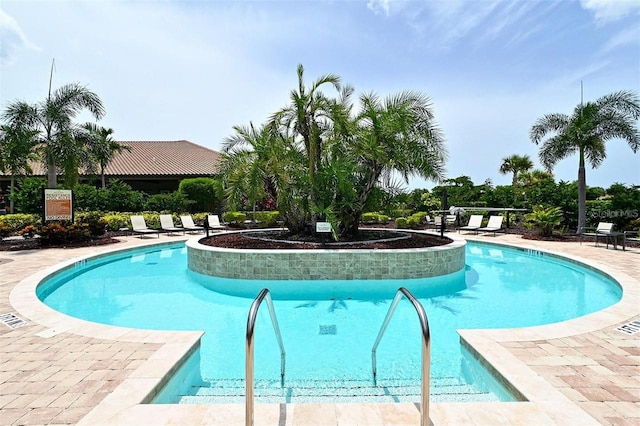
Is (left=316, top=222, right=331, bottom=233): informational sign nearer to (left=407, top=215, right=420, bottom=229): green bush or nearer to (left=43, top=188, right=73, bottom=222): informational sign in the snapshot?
(left=43, top=188, right=73, bottom=222): informational sign

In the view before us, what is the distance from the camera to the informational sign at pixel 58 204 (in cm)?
1535

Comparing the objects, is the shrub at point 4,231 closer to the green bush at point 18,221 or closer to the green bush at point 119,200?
the green bush at point 18,221

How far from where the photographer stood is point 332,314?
734cm

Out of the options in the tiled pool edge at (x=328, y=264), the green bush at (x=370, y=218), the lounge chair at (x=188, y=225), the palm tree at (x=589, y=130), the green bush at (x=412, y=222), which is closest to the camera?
the tiled pool edge at (x=328, y=264)

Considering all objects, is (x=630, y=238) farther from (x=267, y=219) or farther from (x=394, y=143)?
(x=267, y=219)

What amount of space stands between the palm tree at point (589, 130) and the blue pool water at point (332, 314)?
26.9 ft

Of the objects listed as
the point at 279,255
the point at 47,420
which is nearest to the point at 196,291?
the point at 279,255

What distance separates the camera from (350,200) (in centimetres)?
1190

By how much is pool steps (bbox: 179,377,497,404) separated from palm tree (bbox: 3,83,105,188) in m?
16.1

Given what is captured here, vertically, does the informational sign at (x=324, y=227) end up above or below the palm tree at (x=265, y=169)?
below

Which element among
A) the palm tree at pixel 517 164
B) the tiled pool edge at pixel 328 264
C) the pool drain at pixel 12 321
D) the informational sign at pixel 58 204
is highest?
the palm tree at pixel 517 164

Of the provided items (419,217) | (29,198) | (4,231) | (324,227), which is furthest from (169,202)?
(324,227)

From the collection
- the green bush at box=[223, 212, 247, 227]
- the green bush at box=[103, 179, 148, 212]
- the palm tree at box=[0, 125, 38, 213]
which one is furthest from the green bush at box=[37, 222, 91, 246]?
the green bush at box=[103, 179, 148, 212]

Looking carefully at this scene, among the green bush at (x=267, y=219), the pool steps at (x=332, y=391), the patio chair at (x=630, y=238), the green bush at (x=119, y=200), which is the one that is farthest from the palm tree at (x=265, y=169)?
the green bush at (x=119, y=200)
